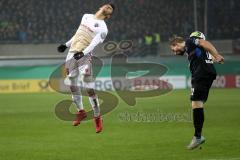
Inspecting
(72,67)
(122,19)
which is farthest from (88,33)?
(122,19)

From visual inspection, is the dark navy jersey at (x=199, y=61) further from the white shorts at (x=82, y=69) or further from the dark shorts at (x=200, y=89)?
the white shorts at (x=82, y=69)

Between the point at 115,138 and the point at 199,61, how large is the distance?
8.23 ft

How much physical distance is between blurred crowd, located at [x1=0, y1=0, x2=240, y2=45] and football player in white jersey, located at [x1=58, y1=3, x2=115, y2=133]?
1950cm

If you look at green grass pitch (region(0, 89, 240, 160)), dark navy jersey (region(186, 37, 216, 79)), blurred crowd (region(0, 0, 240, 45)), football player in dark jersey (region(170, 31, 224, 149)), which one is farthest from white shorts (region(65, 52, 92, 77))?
blurred crowd (region(0, 0, 240, 45))

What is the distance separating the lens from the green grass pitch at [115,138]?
1002 cm

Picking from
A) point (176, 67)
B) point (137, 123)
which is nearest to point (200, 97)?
point (137, 123)

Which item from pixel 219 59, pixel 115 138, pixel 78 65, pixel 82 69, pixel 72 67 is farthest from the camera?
pixel 72 67

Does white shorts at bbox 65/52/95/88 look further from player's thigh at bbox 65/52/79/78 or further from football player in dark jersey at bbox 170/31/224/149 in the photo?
football player in dark jersey at bbox 170/31/224/149

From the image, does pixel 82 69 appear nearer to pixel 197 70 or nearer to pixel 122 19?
pixel 197 70

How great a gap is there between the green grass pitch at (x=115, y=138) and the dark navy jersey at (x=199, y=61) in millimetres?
1266

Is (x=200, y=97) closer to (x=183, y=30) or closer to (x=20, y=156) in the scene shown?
(x=20, y=156)

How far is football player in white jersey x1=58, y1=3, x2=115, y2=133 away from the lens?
13.0 m

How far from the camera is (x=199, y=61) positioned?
35.0 ft

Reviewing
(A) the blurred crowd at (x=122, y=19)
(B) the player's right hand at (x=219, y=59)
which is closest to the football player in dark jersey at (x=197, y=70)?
(B) the player's right hand at (x=219, y=59)
